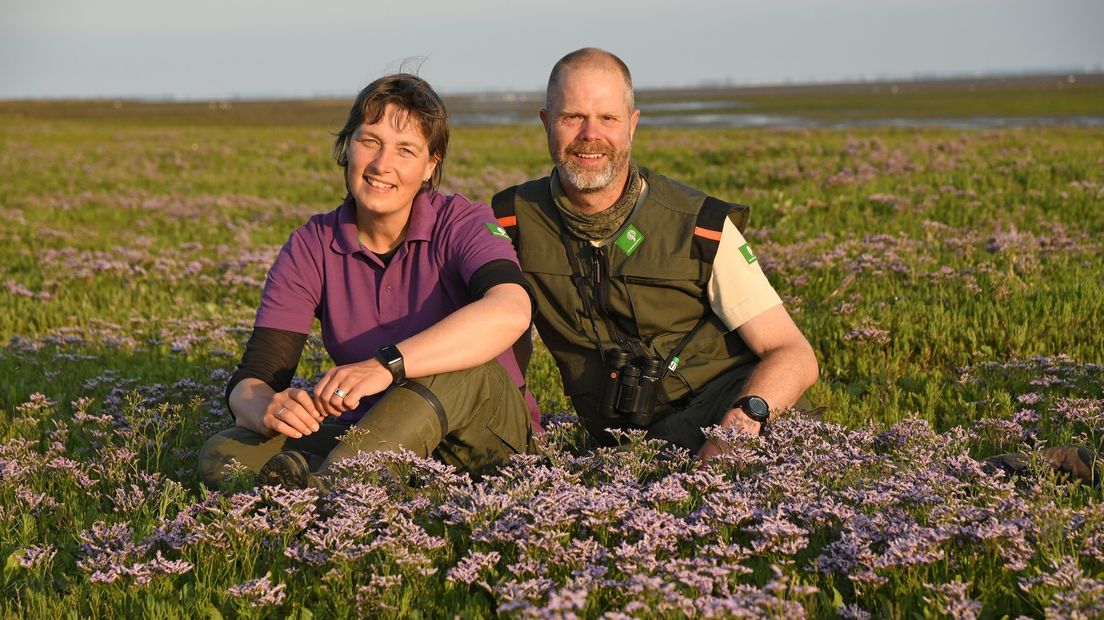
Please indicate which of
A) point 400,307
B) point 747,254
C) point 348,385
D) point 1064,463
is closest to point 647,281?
point 747,254

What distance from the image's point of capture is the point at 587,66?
21.0ft

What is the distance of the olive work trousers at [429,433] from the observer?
520 cm

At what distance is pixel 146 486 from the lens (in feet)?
20.0

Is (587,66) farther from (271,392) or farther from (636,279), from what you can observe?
(271,392)

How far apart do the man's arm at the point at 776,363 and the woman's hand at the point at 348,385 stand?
197 cm

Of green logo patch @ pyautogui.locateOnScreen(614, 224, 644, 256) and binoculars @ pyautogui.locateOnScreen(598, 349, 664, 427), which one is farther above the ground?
green logo patch @ pyautogui.locateOnScreen(614, 224, 644, 256)

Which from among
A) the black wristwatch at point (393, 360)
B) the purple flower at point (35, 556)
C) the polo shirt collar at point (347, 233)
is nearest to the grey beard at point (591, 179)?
the polo shirt collar at point (347, 233)

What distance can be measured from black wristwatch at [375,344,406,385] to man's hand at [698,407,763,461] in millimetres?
1672

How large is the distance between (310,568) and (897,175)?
53.7ft

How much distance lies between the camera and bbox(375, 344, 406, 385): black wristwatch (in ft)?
17.2

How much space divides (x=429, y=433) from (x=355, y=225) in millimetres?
1547

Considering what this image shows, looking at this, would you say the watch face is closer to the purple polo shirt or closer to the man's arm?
the man's arm

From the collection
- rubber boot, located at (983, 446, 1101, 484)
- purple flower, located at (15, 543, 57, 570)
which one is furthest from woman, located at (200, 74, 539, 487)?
rubber boot, located at (983, 446, 1101, 484)

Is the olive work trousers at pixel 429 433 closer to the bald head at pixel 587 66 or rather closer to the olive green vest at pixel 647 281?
the olive green vest at pixel 647 281
